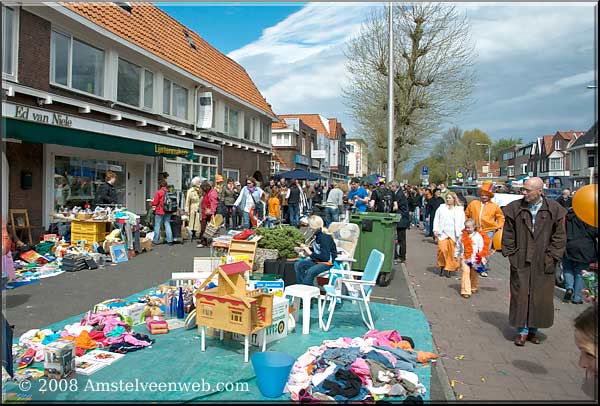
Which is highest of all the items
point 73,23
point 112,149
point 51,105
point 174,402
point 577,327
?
point 73,23

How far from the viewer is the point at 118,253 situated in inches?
417

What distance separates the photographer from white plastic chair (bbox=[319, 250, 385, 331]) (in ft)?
20.4

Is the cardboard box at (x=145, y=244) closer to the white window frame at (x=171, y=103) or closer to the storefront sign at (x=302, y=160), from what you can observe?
the white window frame at (x=171, y=103)

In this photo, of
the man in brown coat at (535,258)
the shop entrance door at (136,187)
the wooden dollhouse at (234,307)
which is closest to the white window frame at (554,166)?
the shop entrance door at (136,187)

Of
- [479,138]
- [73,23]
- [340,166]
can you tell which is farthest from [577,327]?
[479,138]

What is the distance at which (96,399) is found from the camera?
4.02 metres

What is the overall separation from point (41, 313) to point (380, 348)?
16.1 ft

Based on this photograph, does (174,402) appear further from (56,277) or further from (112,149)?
(112,149)

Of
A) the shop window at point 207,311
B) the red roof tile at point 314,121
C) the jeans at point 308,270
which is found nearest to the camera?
the shop window at point 207,311

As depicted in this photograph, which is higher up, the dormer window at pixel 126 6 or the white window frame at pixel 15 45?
the dormer window at pixel 126 6

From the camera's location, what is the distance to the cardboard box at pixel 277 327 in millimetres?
5465

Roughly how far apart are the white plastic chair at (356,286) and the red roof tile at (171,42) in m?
10.2

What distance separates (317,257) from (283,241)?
1302 millimetres

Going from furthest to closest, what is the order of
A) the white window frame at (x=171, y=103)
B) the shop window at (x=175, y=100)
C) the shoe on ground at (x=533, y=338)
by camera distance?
1. the shop window at (x=175, y=100)
2. the white window frame at (x=171, y=103)
3. the shoe on ground at (x=533, y=338)
